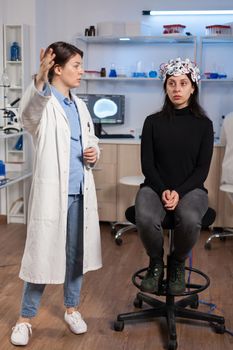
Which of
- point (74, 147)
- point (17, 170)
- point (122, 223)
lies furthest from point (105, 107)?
point (74, 147)

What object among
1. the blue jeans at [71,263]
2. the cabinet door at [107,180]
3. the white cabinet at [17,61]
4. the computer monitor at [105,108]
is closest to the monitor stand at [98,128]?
the computer monitor at [105,108]

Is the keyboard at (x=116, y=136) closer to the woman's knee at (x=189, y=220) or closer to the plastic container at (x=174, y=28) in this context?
the plastic container at (x=174, y=28)

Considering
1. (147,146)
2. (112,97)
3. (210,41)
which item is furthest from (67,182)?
(210,41)

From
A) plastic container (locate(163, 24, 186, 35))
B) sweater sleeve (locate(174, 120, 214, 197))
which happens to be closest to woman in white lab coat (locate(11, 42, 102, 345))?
sweater sleeve (locate(174, 120, 214, 197))

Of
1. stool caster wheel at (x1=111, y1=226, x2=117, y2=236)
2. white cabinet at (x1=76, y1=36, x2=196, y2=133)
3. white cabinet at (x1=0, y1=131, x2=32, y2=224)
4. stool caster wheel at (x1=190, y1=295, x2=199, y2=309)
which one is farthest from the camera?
white cabinet at (x1=76, y1=36, x2=196, y2=133)

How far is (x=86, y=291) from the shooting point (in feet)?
9.46

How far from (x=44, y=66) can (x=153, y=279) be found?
42.7 inches

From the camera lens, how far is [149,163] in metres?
2.37

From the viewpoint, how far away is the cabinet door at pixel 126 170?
426 centimetres

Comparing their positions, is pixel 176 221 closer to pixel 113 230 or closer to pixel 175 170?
pixel 175 170

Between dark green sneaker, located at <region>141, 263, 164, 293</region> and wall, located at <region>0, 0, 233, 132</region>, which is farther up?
wall, located at <region>0, 0, 233, 132</region>

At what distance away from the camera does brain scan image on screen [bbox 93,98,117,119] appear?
4.56 meters

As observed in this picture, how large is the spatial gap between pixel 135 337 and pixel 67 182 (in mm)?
861

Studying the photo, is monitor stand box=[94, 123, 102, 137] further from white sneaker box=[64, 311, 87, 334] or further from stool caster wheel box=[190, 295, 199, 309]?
white sneaker box=[64, 311, 87, 334]
